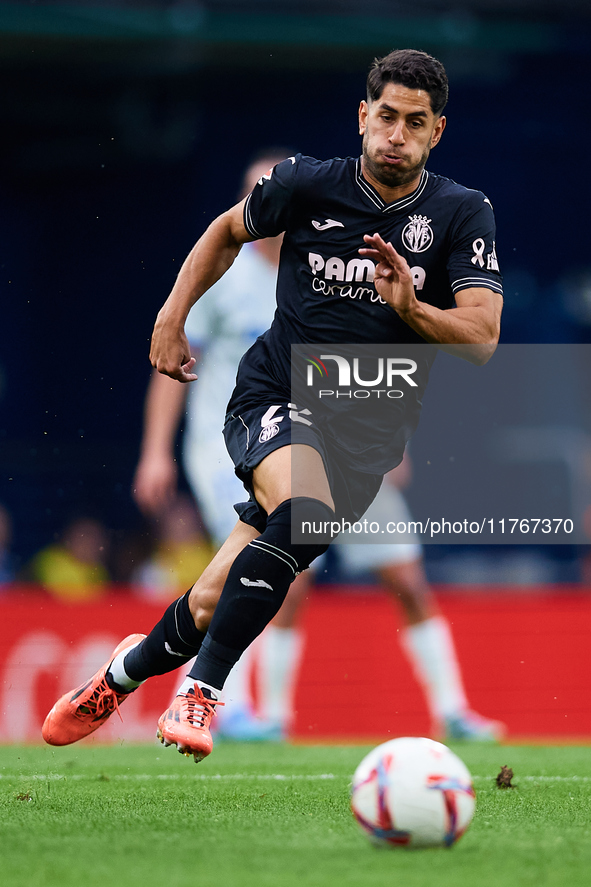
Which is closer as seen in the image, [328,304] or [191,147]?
[328,304]

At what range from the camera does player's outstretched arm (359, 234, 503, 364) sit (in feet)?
10.6

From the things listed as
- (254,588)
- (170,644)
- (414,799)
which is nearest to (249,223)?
(254,588)

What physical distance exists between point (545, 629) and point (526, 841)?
4.39 meters

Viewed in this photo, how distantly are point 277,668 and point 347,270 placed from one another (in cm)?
288

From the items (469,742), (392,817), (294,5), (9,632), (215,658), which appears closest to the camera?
(392,817)

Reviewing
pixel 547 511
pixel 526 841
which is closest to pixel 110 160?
pixel 547 511

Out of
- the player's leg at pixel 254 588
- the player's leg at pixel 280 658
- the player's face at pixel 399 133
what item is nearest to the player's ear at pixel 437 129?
the player's face at pixel 399 133

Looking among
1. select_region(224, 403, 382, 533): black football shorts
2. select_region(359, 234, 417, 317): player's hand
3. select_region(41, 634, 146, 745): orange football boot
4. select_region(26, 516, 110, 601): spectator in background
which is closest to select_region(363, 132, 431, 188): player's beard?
select_region(359, 234, 417, 317): player's hand

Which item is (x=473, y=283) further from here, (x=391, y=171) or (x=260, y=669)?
(x=260, y=669)

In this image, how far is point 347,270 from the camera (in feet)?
12.3

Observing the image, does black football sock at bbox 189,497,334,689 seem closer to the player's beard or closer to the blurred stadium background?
the player's beard

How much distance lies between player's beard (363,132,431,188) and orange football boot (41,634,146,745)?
176 cm

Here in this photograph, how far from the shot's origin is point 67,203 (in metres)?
12.8

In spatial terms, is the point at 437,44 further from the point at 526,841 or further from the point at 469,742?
the point at 526,841
